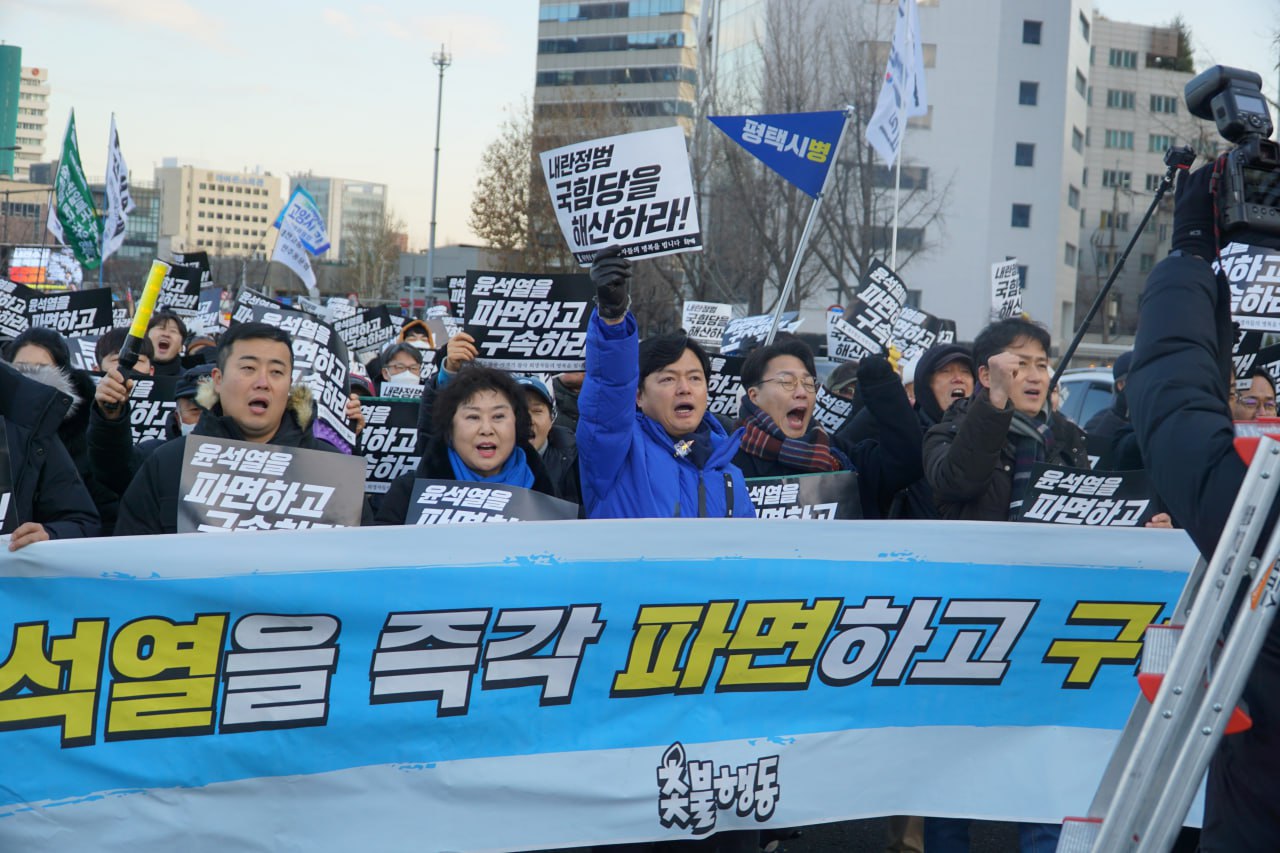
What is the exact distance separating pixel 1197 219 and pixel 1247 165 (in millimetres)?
159

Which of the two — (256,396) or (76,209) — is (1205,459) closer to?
(256,396)

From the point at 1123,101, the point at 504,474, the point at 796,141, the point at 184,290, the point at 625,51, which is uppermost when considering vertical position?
the point at 625,51

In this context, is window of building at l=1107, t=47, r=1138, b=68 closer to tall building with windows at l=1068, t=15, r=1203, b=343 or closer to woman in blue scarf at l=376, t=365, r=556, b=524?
tall building with windows at l=1068, t=15, r=1203, b=343

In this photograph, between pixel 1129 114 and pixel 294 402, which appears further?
pixel 1129 114

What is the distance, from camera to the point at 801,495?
5074 mm

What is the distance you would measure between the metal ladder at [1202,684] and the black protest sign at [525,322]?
3.96 meters

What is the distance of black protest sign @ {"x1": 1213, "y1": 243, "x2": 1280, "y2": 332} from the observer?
7.54m

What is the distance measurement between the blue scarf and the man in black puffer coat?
7.94ft

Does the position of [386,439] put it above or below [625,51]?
below

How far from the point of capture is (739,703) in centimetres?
383

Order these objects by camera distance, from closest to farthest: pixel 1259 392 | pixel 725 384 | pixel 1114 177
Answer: pixel 1259 392, pixel 725 384, pixel 1114 177

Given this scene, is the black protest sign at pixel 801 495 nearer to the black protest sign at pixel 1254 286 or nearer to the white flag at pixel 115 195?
the black protest sign at pixel 1254 286

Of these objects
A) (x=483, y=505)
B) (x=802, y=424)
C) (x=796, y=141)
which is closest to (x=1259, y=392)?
(x=796, y=141)

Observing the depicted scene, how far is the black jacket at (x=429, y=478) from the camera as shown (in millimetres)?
4348
